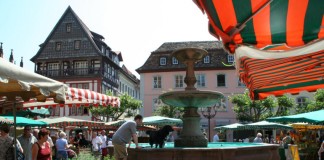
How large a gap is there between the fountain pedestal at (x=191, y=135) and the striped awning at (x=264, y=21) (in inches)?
200

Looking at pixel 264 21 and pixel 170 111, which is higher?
pixel 264 21

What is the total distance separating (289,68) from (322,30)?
1.95 metres

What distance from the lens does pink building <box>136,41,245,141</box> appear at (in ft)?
147

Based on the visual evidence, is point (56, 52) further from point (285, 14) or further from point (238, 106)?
point (285, 14)

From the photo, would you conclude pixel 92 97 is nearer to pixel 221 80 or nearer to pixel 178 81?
pixel 178 81

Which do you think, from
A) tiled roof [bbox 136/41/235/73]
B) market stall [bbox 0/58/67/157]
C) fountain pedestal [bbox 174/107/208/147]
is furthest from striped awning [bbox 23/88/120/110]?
Answer: tiled roof [bbox 136/41/235/73]

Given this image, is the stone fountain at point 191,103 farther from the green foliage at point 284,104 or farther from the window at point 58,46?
the window at point 58,46

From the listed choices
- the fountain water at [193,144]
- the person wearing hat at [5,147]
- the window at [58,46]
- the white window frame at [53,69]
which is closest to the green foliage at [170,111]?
the white window frame at [53,69]

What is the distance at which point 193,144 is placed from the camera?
9469 millimetres

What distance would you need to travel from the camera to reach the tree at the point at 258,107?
3738cm

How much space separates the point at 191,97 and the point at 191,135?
0.98 meters

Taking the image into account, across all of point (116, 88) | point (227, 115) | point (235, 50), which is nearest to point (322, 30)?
point (235, 50)

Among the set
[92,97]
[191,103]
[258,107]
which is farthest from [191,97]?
[258,107]

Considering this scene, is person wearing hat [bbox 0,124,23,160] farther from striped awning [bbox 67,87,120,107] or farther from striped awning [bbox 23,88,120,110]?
striped awning [bbox 67,87,120,107]
